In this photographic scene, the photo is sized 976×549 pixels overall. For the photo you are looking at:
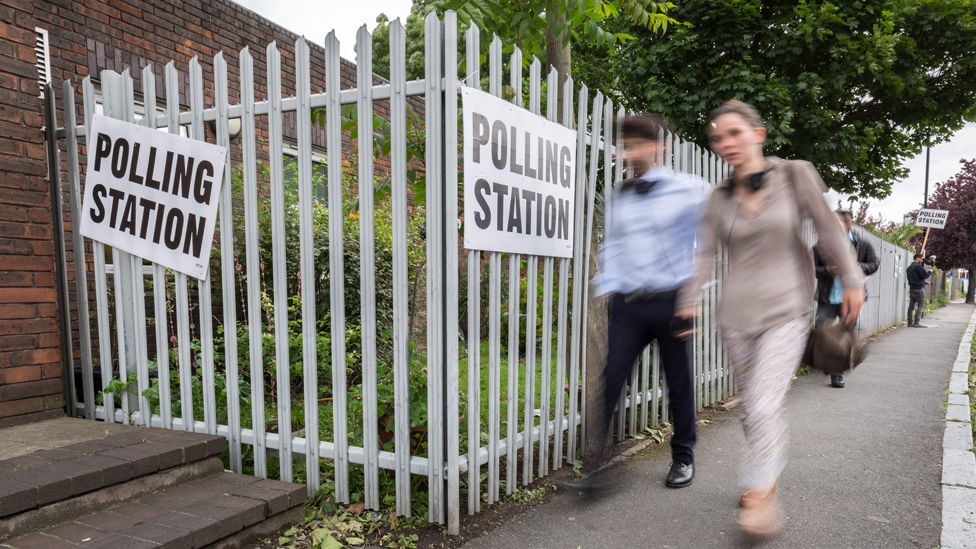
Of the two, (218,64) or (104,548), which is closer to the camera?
(104,548)

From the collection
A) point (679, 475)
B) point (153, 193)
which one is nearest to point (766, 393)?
point (679, 475)

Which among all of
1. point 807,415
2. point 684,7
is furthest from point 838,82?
point 807,415

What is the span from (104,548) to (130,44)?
19.6 feet

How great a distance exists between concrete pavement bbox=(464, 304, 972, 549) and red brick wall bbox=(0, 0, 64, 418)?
2888 mm

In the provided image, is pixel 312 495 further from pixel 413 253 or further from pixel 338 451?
pixel 413 253

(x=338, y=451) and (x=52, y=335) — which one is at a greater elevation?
(x=52, y=335)

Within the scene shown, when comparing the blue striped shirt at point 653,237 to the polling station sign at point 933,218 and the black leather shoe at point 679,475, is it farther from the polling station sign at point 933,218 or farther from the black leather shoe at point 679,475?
the polling station sign at point 933,218

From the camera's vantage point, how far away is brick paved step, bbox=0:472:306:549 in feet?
8.48

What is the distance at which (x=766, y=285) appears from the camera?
254 cm

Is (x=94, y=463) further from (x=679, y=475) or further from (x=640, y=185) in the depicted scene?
(x=679, y=475)

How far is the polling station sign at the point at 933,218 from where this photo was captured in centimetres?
1784

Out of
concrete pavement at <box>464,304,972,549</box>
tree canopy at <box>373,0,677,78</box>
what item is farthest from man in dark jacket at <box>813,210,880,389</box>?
tree canopy at <box>373,0,677,78</box>

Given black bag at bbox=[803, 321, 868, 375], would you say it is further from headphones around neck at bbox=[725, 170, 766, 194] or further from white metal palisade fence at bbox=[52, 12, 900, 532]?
white metal palisade fence at bbox=[52, 12, 900, 532]

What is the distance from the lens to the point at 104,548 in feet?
8.23
